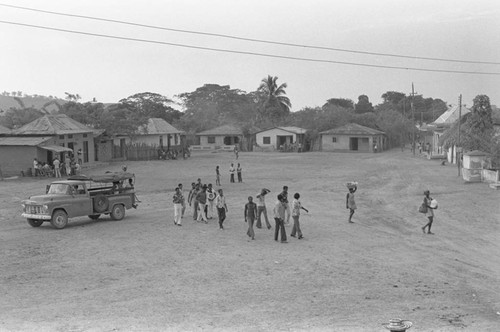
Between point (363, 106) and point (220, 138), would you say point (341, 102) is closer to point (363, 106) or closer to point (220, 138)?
point (363, 106)

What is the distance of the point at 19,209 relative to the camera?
85.6 ft

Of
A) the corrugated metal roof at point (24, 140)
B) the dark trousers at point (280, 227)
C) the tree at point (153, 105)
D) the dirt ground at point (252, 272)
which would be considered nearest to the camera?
the dirt ground at point (252, 272)

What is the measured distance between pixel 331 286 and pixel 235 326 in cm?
353

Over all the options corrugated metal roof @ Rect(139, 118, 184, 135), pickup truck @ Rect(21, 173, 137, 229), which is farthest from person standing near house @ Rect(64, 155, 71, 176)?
corrugated metal roof @ Rect(139, 118, 184, 135)

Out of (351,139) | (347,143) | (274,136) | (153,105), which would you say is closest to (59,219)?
(347,143)

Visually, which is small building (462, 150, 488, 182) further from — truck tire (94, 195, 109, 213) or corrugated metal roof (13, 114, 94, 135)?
corrugated metal roof (13, 114, 94, 135)

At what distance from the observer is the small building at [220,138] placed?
7838cm

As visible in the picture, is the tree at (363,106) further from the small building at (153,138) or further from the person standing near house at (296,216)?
the person standing near house at (296,216)

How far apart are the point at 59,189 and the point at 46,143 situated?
22261 mm

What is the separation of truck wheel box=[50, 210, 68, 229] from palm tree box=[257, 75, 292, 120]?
75.4m

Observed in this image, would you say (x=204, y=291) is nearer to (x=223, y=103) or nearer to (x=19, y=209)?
(x=19, y=209)

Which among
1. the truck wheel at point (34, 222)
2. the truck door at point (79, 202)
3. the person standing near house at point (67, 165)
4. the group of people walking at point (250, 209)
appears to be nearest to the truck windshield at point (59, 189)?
the truck door at point (79, 202)

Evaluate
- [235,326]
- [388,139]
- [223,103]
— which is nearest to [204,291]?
[235,326]

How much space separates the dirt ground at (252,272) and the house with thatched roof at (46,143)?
1443 cm
